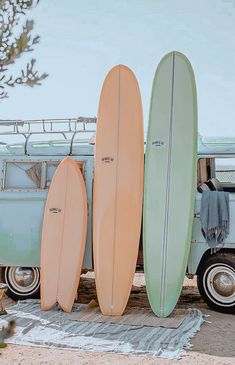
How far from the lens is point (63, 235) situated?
21.8 ft

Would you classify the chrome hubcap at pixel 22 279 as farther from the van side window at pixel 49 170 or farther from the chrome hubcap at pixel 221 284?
the chrome hubcap at pixel 221 284

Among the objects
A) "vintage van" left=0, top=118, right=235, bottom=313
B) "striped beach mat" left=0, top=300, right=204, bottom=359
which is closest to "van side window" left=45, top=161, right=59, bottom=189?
"vintage van" left=0, top=118, right=235, bottom=313

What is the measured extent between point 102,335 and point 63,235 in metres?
1.82

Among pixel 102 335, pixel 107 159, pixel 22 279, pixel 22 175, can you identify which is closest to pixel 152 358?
pixel 102 335

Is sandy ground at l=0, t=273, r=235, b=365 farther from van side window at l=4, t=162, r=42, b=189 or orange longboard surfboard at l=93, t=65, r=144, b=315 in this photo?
van side window at l=4, t=162, r=42, b=189

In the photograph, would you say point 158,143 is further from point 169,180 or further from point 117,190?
point 117,190

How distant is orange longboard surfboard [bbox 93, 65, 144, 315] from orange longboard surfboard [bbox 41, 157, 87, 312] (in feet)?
0.81

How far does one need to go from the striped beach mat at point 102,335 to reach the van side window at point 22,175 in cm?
188

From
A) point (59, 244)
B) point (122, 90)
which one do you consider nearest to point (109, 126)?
point (122, 90)

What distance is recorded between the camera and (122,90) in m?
6.89

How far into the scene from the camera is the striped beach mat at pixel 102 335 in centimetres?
478

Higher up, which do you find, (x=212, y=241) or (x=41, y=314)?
(x=212, y=241)

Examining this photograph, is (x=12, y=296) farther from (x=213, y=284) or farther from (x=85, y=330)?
(x=213, y=284)

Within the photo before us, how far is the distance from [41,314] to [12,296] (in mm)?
1115
